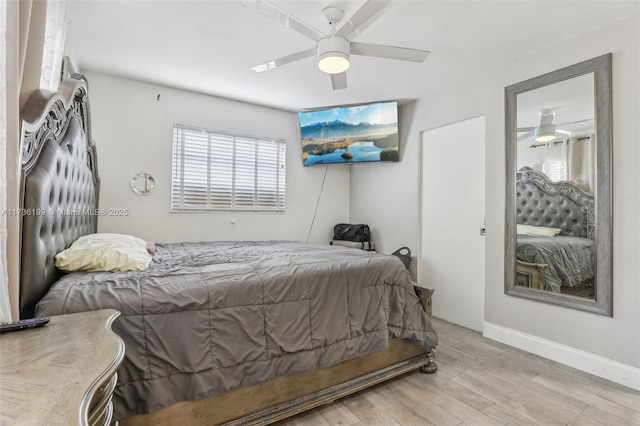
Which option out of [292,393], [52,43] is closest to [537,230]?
[292,393]

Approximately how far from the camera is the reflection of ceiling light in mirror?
8.52 feet

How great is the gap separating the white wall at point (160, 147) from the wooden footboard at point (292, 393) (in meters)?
2.48

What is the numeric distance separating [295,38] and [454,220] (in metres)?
2.57

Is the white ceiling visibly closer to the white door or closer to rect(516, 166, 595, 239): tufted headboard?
the white door

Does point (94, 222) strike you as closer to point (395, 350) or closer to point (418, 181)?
point (395, 350)

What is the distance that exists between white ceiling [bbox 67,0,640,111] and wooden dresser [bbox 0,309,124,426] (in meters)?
2.21

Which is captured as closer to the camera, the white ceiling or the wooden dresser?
the wooden dresser

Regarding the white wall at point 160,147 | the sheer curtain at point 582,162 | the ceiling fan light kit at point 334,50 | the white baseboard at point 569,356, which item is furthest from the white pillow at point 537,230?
the white wall at point 160,147

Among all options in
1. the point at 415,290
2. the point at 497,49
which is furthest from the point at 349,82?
the point at 415,290

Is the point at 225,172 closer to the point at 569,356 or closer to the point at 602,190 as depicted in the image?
the point at 602,190

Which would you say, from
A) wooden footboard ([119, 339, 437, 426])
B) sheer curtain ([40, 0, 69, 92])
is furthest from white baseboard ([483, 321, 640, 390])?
sheer curtain ([40, 0, 69, 92])

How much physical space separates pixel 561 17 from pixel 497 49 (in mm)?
496

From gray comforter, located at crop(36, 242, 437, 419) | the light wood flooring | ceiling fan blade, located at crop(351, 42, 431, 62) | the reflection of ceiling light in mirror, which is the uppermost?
ceiling fan blade, located at crop(351, 42, 431, 62)

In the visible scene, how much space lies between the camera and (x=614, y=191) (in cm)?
223
